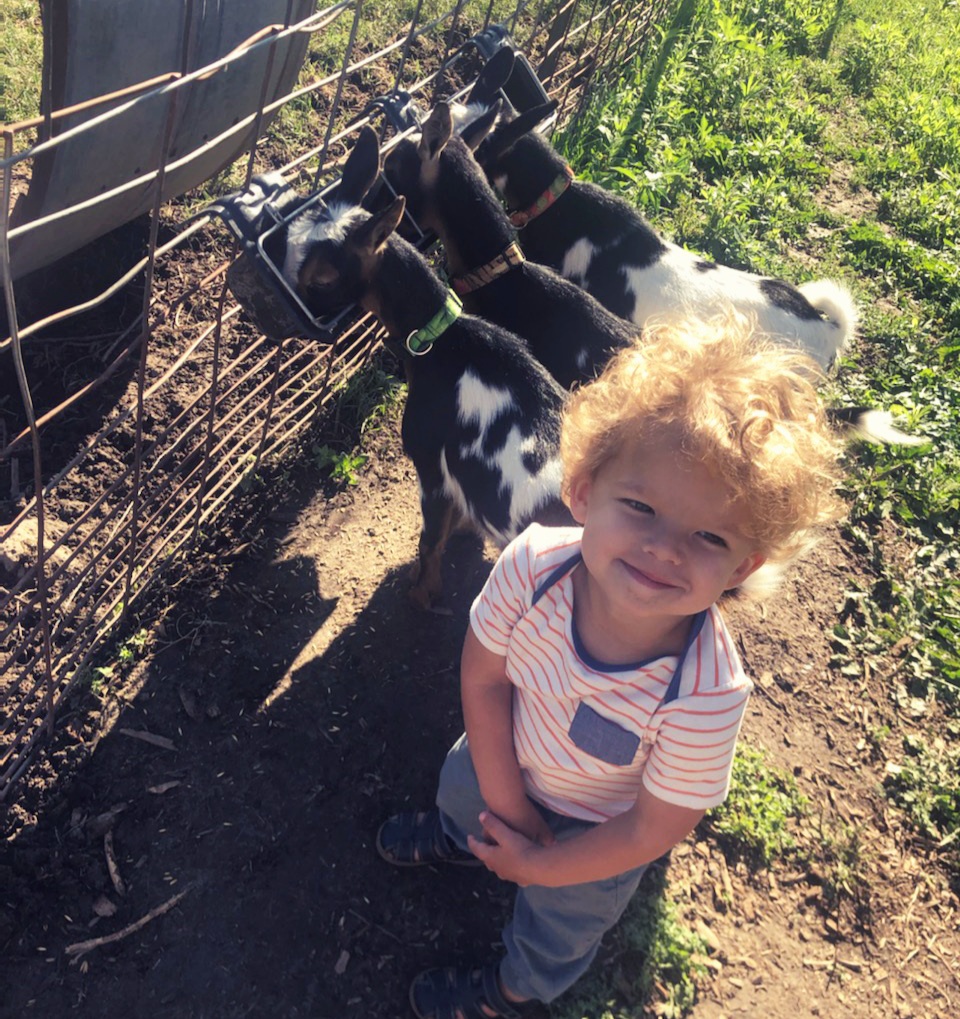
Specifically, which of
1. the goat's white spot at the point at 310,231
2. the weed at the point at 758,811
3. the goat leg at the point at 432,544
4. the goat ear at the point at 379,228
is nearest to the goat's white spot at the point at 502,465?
the goat leg at the point at 432,544

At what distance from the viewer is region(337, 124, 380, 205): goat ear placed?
10.5 ft

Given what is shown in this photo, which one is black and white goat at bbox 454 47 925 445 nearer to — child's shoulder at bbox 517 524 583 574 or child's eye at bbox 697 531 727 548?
child's shoulder at bbox 517 524 583 574

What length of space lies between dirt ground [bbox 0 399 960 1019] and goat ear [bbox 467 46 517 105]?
7.50 ft

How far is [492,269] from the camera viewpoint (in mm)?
3777

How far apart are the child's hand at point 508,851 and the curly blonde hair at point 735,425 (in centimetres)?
92

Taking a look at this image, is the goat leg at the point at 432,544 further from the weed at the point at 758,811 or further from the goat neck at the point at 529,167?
the goat neck at the point at 529,167

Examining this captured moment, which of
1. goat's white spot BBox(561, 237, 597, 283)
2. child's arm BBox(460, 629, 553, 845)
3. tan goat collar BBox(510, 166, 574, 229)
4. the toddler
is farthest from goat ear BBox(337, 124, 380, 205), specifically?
child's arm BBox(460, 629, 553, 845)

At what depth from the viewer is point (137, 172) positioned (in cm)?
393

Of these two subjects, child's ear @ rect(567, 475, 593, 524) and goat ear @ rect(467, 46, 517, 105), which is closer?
child's ear @ rect(567, 475, 593, 524)

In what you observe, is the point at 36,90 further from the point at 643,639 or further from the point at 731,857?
the point at 731,857

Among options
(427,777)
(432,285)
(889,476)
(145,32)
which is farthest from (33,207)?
(889,476)

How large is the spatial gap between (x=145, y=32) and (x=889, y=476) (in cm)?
409

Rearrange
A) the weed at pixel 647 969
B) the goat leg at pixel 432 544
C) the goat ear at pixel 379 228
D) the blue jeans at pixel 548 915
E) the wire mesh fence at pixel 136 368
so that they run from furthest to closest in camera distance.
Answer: the goat leg at pixel 432 544
the goat ear at pixel 379 228
the wire mesh fence at pixel 136 368
the weed at pixel 647 969
the blue jeans at pixel 548 915

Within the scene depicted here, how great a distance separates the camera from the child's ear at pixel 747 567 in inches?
70.6
